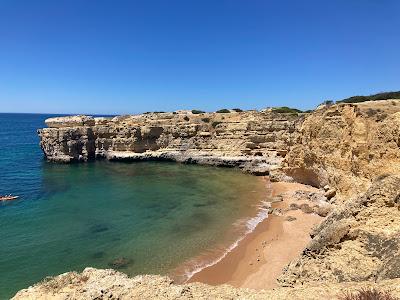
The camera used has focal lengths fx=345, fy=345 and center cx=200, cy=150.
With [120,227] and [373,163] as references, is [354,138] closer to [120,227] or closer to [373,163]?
[373,163]

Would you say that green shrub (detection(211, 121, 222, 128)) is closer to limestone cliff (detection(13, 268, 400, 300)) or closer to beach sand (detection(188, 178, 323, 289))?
beach sand (detection(188, 178, 323, 289))

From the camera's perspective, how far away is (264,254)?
20.6 metres

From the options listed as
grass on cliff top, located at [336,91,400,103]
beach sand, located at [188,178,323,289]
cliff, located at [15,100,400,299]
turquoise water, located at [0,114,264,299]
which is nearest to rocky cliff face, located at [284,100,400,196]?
cliff, located at [15,100,400,299]

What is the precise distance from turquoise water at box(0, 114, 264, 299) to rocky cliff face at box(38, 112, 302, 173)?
609 cm

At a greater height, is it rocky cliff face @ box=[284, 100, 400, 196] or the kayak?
rocky cliff face @ box=[284, 100, 400, 196]

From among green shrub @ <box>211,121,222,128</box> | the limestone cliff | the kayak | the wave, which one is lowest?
the wave

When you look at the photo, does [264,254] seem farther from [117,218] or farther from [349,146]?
[117,218]

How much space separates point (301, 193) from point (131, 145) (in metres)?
34.7

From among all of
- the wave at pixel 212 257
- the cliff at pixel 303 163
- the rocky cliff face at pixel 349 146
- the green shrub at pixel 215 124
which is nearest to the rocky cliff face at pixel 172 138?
the green shrub at pixel 215 124

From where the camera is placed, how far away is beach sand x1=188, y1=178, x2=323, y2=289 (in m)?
17.9

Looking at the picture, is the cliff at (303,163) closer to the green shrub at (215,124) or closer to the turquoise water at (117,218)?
the green shrub at (215,124)

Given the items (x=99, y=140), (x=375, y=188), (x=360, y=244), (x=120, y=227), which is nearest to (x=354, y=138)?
(x=375, y=188)

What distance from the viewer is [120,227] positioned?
1021 inches

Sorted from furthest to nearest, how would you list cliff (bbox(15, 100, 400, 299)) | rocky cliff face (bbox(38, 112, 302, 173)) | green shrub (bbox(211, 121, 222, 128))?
green shrub (bbox(211, 121, 222, 128)) < rocky cliff face (bbox(38, 112, 302, 173)) < cliff (bbox(15, 100, 400, 299))
